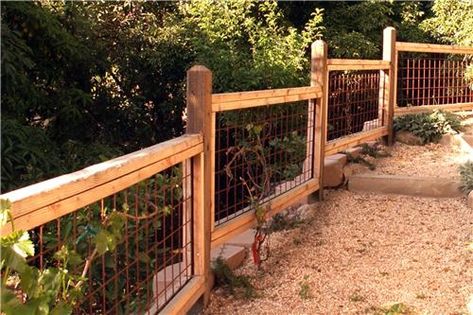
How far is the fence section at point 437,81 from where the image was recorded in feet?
28.9

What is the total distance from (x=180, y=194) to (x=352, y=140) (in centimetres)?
329

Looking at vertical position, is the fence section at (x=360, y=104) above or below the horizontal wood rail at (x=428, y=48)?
below

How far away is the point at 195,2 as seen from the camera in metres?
10.3

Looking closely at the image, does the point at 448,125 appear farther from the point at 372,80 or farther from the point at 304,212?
the point at 304,212

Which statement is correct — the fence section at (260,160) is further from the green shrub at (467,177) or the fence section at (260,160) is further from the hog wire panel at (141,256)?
the green shrub at (467,177)

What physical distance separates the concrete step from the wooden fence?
1.33 feet

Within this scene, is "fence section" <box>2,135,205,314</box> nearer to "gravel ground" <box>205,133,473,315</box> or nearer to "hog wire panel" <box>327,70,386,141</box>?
"gravel ground" <box>205,133,473,315</box>

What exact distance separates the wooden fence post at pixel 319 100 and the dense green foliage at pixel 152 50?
2.51 m

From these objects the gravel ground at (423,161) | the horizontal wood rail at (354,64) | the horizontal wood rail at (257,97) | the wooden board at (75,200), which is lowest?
the gravel ground at (423,161)

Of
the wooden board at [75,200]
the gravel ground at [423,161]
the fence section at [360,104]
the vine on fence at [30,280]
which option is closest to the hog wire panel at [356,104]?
the fence section at [360,104]

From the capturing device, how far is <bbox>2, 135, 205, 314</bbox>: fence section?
6.37ft

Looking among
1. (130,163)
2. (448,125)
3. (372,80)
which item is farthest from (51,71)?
(130,163)

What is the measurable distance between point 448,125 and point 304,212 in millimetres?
3147

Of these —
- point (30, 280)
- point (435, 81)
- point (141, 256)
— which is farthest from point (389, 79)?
point (30, 280)
